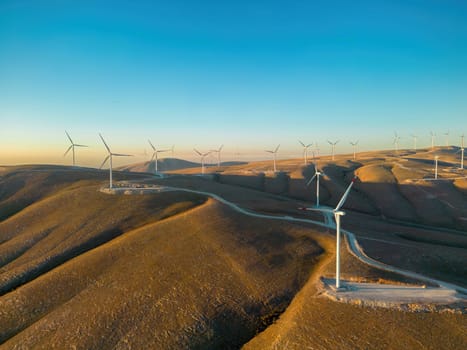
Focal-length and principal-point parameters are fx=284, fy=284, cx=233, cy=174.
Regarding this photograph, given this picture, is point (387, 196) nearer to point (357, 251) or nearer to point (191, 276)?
point (357, 251)

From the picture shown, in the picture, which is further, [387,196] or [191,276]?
[387,196]

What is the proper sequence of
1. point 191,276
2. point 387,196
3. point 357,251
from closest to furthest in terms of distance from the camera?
point 191,276, point 357,251, point 387,196

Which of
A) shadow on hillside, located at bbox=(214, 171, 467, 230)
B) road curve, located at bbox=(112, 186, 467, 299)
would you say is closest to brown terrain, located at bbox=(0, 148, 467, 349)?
road curve, located at bbox=(112, 186, 467, 299)

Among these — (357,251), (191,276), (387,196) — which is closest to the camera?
(191,276)

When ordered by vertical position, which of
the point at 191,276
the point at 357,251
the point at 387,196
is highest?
the point at 357,251

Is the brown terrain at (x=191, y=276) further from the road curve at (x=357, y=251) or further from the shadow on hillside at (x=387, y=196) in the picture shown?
the shadow on hillside at (x=387, y=196)

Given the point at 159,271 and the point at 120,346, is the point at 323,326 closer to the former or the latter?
the point at 120,346

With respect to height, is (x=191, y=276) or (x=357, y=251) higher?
(x=357, y=251)

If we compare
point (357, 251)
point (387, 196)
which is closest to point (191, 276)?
point (357, 251)

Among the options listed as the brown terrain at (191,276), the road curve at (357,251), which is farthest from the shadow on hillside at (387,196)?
the road curve at (357,251)
